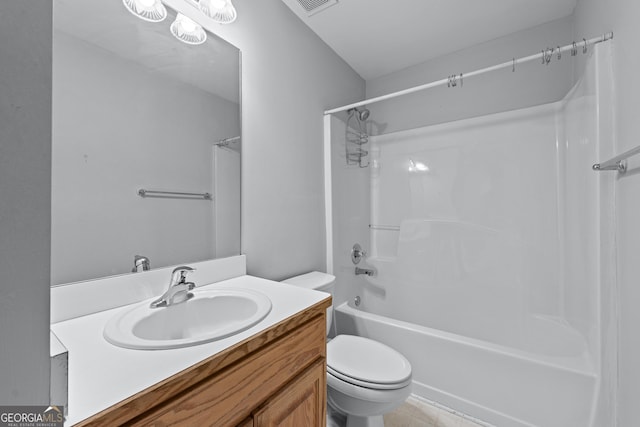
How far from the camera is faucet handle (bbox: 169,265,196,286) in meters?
0.92

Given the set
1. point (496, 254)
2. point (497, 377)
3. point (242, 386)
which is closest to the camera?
point (242, 386)

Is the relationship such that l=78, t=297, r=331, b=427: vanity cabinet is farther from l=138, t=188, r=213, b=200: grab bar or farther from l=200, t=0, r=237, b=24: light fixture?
l=200, t=0, r=237, b=24: light fixture

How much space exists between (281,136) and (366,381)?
50.8 inches

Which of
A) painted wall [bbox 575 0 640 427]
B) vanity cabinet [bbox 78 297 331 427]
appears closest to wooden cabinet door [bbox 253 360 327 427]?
vanity cabinet [bbox 78 297 331 427]

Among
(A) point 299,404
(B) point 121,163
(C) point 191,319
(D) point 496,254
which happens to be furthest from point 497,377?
(B) point 121,163

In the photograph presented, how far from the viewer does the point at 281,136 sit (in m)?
1.51

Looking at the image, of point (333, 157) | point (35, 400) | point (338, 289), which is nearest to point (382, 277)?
point (338, 289)

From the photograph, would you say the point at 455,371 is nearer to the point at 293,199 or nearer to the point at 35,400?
the point at 293,199

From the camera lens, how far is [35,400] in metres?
0.22

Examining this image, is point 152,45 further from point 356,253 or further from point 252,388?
point 356,253

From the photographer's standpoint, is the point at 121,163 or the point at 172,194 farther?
the point at 172,194

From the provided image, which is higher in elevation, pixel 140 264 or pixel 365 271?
pixel 140 264

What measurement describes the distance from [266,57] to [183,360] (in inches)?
56.7

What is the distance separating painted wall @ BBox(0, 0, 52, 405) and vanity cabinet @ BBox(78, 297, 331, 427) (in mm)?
320
